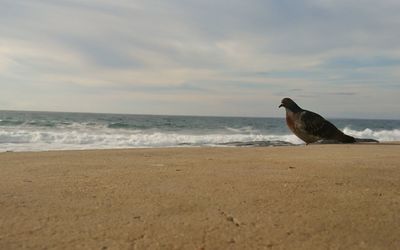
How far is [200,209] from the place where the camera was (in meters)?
A: 3.27

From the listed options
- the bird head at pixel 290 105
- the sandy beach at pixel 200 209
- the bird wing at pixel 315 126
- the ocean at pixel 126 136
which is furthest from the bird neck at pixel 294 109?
the sandy beach at pixel 200 209

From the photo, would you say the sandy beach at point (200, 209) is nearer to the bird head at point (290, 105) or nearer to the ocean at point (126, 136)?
the bird head at point (290, 105)

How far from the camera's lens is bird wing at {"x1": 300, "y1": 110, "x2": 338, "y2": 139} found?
12969 mm

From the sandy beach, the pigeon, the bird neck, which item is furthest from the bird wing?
the sandy beach

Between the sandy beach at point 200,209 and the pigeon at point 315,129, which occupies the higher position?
the pigeon at point 315,129

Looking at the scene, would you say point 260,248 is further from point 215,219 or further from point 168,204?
point 168,204

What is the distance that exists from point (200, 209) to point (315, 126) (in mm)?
10339

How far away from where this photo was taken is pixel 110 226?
2.81 meters

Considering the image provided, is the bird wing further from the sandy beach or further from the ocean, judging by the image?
the sandy beach

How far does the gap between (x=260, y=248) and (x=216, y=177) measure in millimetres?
2370

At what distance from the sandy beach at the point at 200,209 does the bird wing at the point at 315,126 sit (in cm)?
775

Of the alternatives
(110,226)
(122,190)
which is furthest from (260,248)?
(122,190)

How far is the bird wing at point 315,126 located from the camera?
1297 centimetres

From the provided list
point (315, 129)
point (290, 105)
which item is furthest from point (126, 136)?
point (315, 129)
